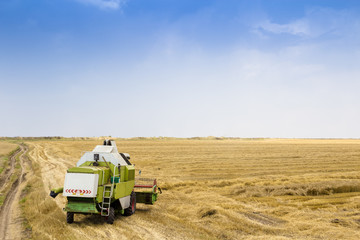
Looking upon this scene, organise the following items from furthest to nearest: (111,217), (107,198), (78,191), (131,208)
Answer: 1. (131,208)
2. (111,217)
3. (107,198)
4. (78,191)

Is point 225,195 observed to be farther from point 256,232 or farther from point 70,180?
point 70,180

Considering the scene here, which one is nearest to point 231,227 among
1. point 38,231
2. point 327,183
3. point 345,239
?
point 345,239

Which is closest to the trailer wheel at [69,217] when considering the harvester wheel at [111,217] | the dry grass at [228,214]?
the dry grass at [228,214]

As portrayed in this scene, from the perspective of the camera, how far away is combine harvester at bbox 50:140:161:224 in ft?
36.2

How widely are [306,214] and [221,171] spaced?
52.2ft

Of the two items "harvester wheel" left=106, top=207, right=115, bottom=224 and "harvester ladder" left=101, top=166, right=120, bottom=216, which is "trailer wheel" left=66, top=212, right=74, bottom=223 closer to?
"harvester ladder" left=101, top=166, right=120, bottom=216

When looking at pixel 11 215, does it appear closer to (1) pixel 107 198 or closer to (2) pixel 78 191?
(2) pixel 78 191

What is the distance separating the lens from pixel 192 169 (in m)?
31.4

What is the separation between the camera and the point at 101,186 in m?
11.4

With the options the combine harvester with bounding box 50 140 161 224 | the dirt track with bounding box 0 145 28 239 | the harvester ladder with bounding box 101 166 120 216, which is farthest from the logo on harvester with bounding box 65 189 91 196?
the dirt track with bounding box 0 145 28 239

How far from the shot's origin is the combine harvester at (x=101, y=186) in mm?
11031

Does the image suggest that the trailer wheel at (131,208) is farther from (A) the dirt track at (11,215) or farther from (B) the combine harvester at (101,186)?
(A) the dirt track at (11,215)

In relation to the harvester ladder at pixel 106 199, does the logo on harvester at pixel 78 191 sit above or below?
above

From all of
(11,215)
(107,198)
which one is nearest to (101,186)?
(107,198)
